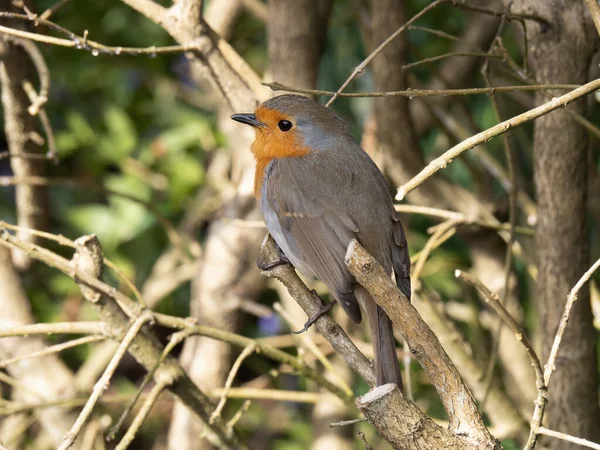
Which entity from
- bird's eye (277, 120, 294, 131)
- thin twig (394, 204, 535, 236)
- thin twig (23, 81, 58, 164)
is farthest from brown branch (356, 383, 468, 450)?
thin twig (23, 81, 58, 164)

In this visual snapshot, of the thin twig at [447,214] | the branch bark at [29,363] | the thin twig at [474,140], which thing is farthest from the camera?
the branch bark at [29,363]

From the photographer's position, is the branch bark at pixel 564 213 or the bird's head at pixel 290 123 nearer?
the branch bark at pixel 564 213

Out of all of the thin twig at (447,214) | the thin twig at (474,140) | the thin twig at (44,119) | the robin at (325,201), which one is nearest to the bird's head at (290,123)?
the robin at (325,201)

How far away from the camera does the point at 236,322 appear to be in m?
3.70

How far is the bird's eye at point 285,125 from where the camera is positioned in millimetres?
2783

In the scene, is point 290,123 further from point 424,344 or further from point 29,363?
point 29,363

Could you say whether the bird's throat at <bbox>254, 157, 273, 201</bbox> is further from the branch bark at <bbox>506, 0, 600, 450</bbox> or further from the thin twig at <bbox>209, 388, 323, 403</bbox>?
the branch bark at <bbox>506, 0, 600, 450</bbox>

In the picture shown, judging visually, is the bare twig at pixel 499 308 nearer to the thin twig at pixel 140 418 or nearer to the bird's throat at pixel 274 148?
the thin twig at pixel 140 418

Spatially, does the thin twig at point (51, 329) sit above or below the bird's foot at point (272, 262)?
below

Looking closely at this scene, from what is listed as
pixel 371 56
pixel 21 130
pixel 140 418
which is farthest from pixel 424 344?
pixel 21 130

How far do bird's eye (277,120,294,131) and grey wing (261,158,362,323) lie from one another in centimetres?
18

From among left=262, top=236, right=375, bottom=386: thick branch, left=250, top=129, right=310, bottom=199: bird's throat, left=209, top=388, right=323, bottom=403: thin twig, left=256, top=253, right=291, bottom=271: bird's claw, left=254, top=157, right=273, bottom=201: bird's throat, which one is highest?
left=250, top=129, right=310, bottom=199: bird's throat

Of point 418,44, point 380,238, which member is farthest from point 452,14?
point 380,238

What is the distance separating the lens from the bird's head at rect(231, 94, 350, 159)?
108 inches
